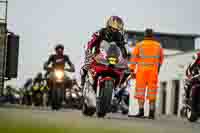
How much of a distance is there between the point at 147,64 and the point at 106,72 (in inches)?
93.9

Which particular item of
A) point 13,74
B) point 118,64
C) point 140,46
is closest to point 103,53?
point 118,64

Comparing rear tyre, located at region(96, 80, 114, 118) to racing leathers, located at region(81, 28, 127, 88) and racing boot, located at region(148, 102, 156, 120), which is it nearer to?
racing leathers, located at region(81, 28, 127, 88)

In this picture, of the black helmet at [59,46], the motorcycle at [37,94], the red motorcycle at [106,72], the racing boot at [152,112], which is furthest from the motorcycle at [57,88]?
the motorcycle at [37,94]

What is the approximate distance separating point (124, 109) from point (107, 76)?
8.20 meters

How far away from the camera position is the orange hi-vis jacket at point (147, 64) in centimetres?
1394

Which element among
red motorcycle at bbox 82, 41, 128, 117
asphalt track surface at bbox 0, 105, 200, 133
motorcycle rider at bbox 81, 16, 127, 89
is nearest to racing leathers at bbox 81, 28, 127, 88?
motorcycle rider at bbox 81, 16, 127, 89

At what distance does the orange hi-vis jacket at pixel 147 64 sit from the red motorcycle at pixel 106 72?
1.59 m

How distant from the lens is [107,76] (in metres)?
11.9

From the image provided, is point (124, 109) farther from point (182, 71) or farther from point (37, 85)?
point (182, 71)

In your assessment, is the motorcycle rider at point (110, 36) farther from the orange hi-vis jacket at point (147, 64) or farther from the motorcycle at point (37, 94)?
the motorcycle at point (37, 94)

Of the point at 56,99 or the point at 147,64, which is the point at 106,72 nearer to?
the point at 147,64

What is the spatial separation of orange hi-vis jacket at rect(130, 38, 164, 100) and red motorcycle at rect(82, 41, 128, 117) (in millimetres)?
1593

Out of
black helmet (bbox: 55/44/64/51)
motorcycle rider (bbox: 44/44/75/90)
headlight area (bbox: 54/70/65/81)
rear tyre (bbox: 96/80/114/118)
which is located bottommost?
rear tyre (bbox: 96/80/114/118)

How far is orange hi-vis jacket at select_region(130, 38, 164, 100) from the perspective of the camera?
1394cm
